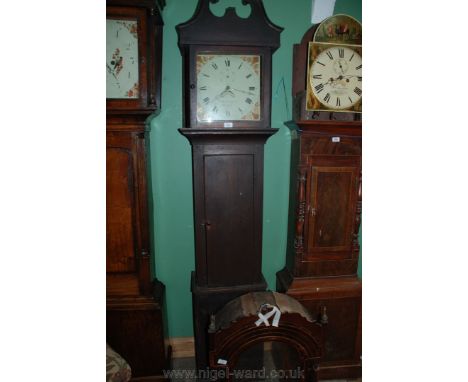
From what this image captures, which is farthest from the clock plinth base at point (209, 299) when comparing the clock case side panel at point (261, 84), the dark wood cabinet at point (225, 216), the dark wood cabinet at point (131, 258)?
the clock case side panel at point (261, 84)

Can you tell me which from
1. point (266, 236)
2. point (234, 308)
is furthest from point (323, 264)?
point (234, 308)

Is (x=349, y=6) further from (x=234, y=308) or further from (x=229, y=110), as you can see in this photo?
(x=234, y=308)

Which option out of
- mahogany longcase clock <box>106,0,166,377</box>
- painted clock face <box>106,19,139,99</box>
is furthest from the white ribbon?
painted clock face <box>106,19,139,99</box>

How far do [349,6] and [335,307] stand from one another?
2095 millimetres

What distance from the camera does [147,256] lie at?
1.69 meters

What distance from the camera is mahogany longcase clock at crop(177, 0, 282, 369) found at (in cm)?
158

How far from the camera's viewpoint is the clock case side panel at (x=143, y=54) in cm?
147

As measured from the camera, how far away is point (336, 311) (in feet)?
6.26

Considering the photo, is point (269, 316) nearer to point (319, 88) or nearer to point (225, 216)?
point (225, 216)

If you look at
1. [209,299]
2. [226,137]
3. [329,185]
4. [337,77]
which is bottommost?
[209,299]

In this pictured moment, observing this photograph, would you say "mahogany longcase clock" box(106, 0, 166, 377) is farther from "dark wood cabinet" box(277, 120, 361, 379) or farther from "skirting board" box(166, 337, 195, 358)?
"dark wood cabinet" box(277, 120, 361, 379)

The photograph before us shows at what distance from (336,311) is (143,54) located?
2.00 m

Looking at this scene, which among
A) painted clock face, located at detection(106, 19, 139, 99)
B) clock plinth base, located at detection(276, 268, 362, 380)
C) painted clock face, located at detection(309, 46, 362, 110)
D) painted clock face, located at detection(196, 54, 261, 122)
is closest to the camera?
painted clock face, located at detection(106, 19, 139, 99)

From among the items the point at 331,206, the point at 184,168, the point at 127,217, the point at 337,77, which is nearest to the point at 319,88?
the point at 337,77
